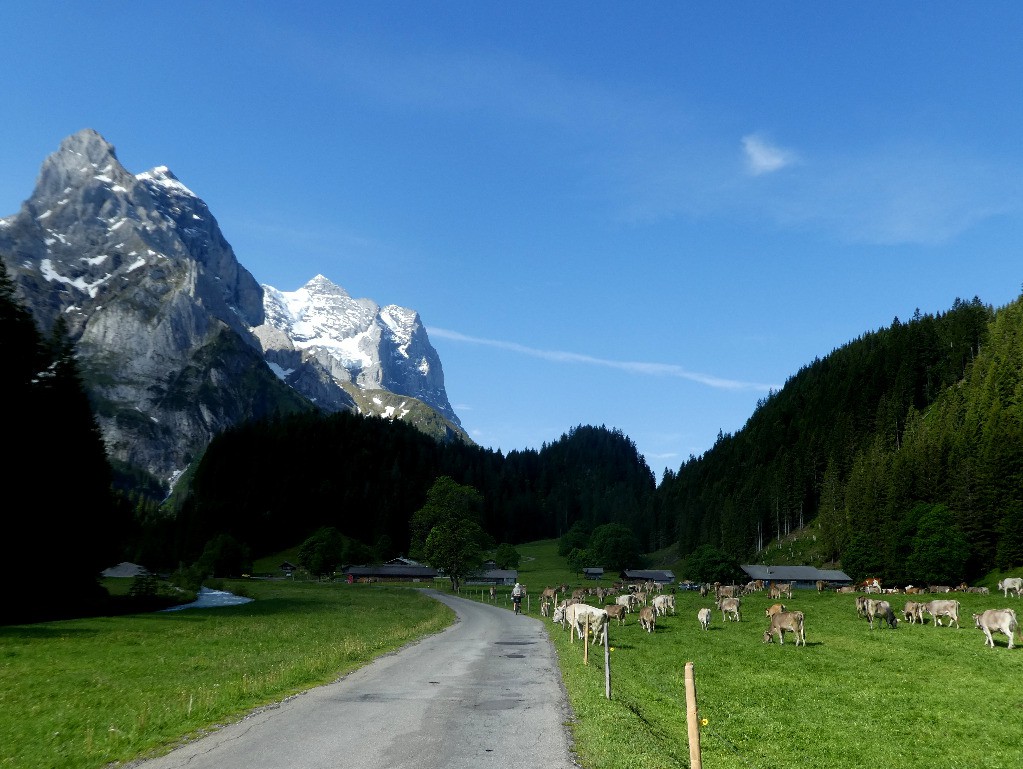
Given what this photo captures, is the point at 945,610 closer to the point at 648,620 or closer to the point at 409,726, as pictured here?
the point at 648,620

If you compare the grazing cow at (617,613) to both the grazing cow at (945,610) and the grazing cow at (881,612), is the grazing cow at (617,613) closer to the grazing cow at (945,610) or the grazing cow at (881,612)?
the grazing cow at (881,612)

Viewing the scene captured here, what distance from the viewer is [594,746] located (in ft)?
50.2

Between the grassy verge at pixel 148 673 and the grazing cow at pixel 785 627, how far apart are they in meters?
20.8

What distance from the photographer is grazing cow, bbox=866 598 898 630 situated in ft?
151

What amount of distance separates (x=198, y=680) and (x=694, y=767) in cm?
2205

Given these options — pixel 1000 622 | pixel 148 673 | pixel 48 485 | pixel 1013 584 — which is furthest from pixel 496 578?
pixel 148 673

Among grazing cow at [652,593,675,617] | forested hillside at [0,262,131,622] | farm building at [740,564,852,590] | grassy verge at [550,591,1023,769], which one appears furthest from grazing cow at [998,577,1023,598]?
forested hillside at [0,262,131,622]

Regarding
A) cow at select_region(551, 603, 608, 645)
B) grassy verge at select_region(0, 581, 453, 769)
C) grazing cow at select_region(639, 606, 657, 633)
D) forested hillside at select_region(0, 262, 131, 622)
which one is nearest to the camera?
grassy verge at select_region(0, 581, 453, 769)

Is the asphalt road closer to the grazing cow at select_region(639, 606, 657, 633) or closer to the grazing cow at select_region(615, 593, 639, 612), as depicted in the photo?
the grazing cow at select_region(639, 606, 657, 633)

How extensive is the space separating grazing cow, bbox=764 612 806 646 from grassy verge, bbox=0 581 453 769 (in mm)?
20829

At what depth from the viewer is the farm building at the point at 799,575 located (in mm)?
127875

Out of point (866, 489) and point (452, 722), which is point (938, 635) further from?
point (866, 489)

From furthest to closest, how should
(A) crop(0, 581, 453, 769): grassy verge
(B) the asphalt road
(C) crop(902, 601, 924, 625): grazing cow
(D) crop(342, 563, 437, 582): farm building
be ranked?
1. (D) crop(342, 563, 437, 582): farm building
2. (C) crop(902, 601, 924, 625): grazing cow
3. (A) crop(0, 581, 453, 769): grassy verge
4. (B) the asphalt road

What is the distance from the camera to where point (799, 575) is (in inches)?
5177
